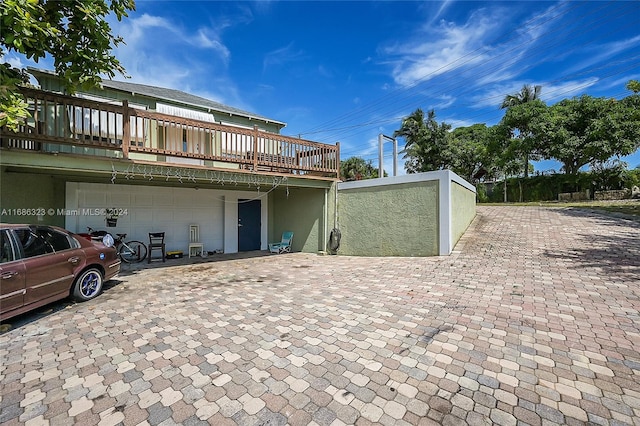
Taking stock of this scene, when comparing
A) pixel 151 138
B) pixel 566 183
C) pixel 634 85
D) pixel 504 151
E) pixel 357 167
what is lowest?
pixel 151 138

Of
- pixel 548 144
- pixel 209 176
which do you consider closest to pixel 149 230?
pixel 209 176

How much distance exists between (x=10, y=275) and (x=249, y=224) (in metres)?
7.90

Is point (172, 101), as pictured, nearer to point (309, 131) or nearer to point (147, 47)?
point (147, 47)

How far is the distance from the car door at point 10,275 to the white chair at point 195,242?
6035 millimetres

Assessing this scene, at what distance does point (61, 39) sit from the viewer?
453cm

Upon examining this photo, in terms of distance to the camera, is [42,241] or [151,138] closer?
[42,241]

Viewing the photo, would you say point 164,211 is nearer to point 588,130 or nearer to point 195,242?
point 195,242

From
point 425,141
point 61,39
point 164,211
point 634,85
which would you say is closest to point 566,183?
point 425,141

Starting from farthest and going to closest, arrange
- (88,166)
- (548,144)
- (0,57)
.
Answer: (548,144) → (88,166) → (0,57)

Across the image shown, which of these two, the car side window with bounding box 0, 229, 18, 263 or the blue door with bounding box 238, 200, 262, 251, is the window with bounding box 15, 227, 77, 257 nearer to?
the car side window with bounding box 0, 229, 18, 263

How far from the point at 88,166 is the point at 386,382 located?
671 cm

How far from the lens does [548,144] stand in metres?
20.5

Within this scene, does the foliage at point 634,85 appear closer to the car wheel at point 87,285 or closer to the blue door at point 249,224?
the blue door at point 249,224

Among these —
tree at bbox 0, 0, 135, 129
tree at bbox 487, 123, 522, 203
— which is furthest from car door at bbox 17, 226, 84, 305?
tree at bbox 487, 123, 522, 203
